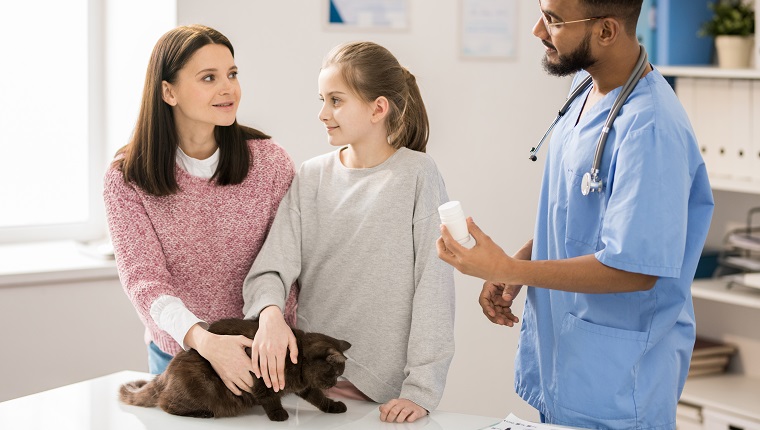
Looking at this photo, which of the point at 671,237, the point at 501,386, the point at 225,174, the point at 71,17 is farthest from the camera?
the point at 501,386

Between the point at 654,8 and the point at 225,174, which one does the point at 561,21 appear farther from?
the point at 654,8

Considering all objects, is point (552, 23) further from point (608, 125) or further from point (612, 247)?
point (612, 247)

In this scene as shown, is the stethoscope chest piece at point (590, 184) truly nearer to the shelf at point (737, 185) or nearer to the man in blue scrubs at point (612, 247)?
the man in blue scrubs at point (612, 247)

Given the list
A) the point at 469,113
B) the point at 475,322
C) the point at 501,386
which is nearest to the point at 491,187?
the point at 469,113

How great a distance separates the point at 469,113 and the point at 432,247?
1515 mm

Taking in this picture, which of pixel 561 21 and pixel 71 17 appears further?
pixel 71 17

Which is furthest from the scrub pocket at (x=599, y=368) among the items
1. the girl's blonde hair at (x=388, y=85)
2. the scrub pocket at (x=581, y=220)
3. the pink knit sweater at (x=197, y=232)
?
the pink knit sweater at (x=197, y=232)

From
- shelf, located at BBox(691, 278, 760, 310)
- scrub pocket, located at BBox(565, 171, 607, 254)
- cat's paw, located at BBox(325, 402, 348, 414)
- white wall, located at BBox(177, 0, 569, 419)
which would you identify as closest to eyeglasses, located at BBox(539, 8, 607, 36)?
scrub pocket, located at BBox(565, 171, 607, 254)

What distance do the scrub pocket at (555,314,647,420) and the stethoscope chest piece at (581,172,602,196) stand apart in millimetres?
233

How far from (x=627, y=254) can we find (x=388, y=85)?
0.62 meters

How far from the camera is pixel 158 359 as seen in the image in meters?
1.89

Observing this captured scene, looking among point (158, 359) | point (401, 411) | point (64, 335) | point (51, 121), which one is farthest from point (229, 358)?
point (51, 121)

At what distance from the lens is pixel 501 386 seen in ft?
10.6

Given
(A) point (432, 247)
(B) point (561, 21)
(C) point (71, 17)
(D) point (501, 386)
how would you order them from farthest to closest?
(D) point (501, 386) → (C) point (71, 17) → (A) point (432, 247) → (B) point (561, 21)
